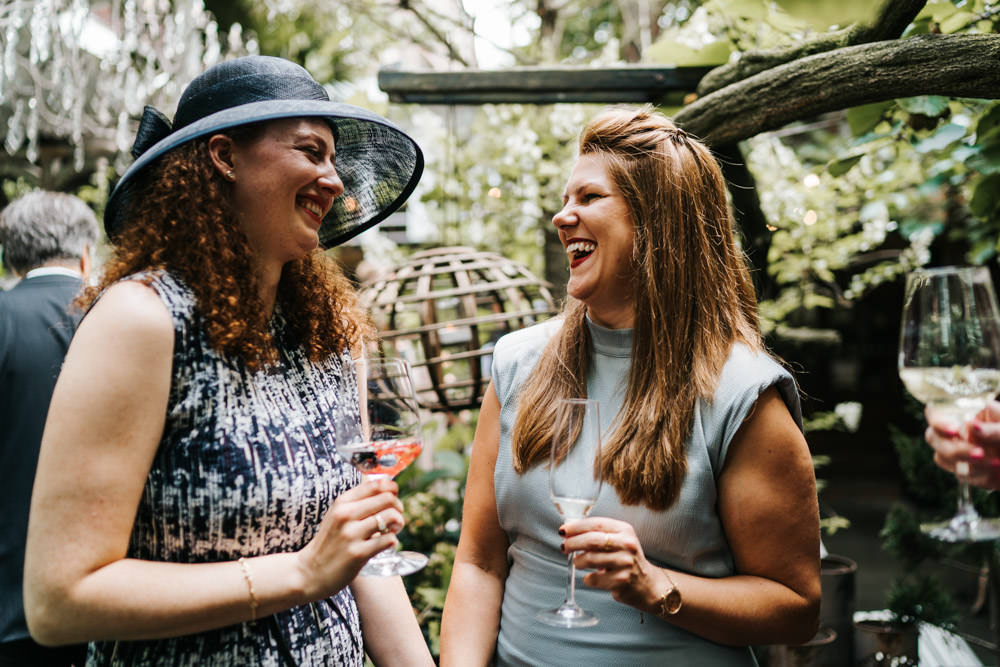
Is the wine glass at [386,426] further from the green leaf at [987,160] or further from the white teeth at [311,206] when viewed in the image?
the green leaf at [987,160]

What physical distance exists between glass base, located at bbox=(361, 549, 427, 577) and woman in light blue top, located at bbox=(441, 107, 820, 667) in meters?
0.24

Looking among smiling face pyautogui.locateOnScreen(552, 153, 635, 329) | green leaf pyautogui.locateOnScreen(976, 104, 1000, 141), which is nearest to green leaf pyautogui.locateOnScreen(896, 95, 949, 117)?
green leaf pyautogui.locateOnScreen(976, 104, 1000, 141)

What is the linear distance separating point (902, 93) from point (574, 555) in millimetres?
1418

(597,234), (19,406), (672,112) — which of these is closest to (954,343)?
(597,234)

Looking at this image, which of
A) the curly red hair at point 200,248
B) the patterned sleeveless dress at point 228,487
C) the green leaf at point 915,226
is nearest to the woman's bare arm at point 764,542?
the patterned sleeveless dress at point 228,487

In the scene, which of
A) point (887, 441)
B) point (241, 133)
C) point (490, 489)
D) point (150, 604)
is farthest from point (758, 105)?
point (887, 441)

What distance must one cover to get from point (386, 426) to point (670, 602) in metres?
0.54

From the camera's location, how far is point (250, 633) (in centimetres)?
115

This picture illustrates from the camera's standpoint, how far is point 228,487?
111cm

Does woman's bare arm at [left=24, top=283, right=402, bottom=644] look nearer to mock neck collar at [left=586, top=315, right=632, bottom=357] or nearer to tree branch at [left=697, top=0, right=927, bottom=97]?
mock neck collar at [left=586, top=315, right=632, bottom=357]

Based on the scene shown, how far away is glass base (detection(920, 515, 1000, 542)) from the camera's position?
1454mm

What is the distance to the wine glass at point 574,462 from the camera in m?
1.16

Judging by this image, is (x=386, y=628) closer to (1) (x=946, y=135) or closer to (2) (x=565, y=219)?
(2) (x=565, y=219)

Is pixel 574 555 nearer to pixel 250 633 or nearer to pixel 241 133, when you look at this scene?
pixel 250 633
